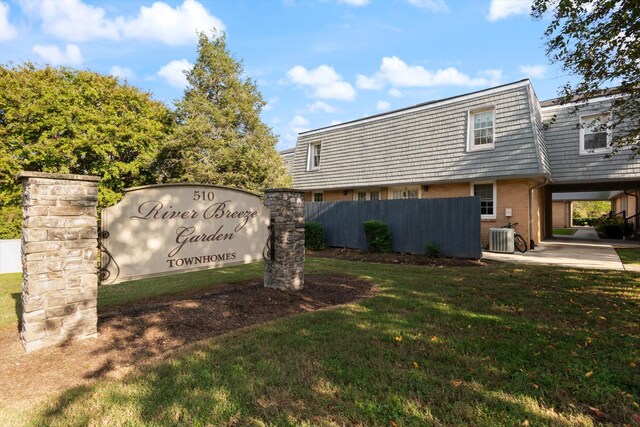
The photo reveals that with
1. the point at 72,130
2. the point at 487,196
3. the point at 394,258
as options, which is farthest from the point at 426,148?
the point at 72,130

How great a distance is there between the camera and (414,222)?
11867mm

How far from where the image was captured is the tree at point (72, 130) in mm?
12406

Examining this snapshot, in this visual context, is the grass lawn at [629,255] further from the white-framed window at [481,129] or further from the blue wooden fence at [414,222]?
the white-framed window at [481,129]

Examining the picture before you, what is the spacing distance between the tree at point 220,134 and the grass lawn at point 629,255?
12573 millimetres

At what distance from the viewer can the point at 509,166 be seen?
1167cm

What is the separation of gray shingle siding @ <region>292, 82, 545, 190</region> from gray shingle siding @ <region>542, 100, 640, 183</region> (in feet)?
5.74

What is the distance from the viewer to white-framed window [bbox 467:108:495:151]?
12.6m

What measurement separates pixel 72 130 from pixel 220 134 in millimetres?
5663

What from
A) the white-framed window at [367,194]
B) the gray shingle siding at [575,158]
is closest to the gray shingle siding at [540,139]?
the gray shingle siding at [575,158]

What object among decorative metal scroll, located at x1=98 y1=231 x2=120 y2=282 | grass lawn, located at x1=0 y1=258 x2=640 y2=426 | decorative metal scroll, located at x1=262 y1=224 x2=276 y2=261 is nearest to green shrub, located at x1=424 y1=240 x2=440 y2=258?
grass lawn, located at x1=0 y1=258 x2=640 y2=426

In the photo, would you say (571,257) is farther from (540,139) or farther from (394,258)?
(394,258)

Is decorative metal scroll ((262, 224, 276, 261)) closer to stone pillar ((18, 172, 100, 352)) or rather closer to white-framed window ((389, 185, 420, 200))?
stone pillar ((18, 172, 100, 352))

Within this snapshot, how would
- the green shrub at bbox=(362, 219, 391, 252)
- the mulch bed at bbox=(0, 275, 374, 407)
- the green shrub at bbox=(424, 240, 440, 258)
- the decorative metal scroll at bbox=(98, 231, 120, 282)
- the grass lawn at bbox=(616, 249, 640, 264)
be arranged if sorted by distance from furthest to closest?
the green shrub at bbox=(362, 219, 391, 252) → the green shrub at bbox=(424, 240, 440, 258) → the grass lawn at bbox=(616, 249, 640, 264) → the decorative metal scroll at bbox=(98, 231, 120, 282) → the mulch bed at bbox=(0, 275, 374, 407)

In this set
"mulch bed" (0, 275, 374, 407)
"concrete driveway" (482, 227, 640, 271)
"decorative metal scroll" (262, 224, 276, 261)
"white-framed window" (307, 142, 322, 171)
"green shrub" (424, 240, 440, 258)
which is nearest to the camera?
"mulch bed" (0, 275, 374, 407)
